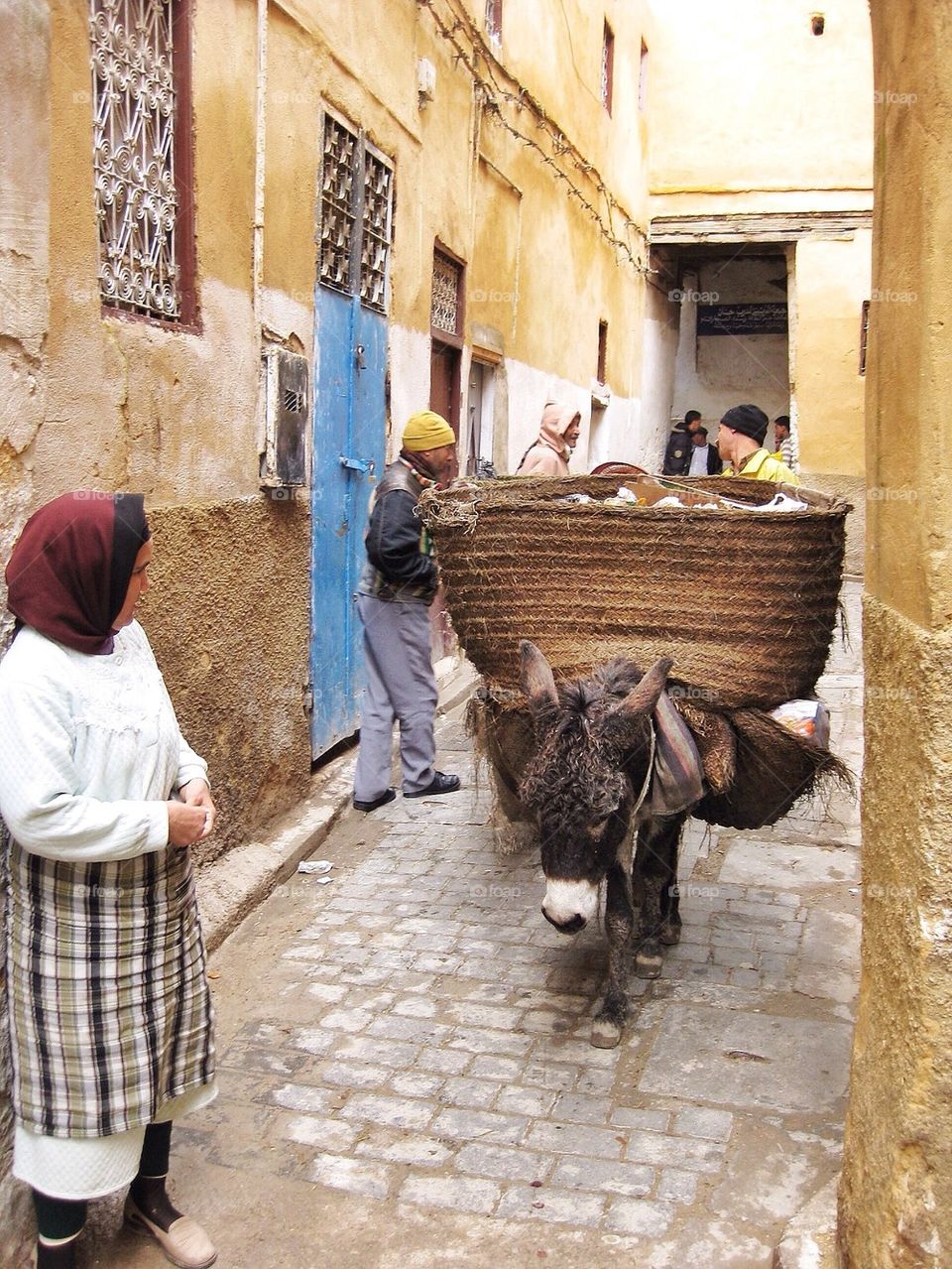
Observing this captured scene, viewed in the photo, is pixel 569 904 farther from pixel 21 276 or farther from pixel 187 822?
pixel 21 276

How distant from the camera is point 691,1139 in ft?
11.1

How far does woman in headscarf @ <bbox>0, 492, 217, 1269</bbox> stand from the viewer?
242 cm

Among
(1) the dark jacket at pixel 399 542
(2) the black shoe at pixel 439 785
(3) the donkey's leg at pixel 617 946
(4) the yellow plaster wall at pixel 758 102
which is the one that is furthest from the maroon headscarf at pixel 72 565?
(4) the yellow plaster wall at pixel 758 102

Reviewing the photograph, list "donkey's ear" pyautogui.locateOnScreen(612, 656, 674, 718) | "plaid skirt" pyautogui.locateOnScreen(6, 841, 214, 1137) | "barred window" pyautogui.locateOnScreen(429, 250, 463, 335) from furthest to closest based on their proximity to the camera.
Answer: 1. "barred window" pyautogui.locateOnScreen(429, 250, 463, 335)
2. "donkey's ear" pyautogui.locateOnScreen(612, 656, 674, 718)
3. "plaid skirt" pyautogui.locateOnScreen(6, 841, 214, 1137)

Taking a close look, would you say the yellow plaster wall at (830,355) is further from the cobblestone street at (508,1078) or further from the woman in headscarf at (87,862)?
the woman in headscarf at (87,862)

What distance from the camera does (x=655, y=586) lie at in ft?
12.8

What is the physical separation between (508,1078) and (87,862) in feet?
5.85

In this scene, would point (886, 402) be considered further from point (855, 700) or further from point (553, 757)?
point (855, 700)

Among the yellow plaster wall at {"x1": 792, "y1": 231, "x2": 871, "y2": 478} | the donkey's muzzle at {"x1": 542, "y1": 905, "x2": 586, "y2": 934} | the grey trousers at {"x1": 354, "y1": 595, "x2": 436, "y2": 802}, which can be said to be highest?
the yellow plaster wall at {"x1": 792, "y1": 231, "x2": 871, "y2": 478}

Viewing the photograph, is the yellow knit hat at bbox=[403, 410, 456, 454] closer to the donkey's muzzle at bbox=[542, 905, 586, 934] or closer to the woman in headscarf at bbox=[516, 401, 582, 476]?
the woman in headscarf at bbox=[516, 401, 582, 476]

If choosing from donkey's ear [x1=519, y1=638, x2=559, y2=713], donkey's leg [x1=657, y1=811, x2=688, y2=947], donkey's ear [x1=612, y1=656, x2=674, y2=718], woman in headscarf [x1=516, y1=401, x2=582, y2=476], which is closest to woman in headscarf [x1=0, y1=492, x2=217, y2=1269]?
donkey's ear [x1=519, y1=638, x2=559, y2=713]

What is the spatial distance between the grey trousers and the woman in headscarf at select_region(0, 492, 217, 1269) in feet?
9.97

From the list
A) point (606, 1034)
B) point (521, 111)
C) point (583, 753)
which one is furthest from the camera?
point (521, 111)

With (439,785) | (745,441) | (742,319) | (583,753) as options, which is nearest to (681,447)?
(742,319)
